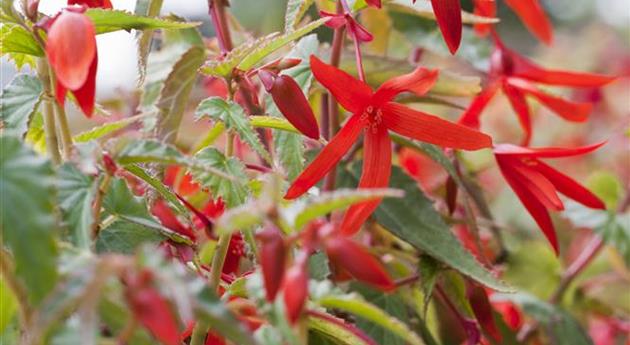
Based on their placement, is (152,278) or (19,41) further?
(19,41)

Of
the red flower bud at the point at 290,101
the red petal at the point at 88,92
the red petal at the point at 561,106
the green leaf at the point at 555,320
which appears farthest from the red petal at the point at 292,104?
the green leaf at the point at 555,320

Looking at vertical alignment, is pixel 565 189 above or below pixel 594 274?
above

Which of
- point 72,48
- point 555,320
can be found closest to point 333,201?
Answer: point 72,48

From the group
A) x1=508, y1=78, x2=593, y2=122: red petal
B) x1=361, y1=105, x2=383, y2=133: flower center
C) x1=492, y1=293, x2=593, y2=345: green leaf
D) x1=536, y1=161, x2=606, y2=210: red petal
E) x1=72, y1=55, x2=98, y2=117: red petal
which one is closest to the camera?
x1=72, y1=55, x2=98, y2=117: red petal

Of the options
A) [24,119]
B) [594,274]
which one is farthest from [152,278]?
[594,274]

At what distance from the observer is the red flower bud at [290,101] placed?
51 cm

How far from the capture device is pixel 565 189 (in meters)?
0.66

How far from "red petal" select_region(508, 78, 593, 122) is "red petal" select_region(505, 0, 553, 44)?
87 mm

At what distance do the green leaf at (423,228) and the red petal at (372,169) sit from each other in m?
0.14

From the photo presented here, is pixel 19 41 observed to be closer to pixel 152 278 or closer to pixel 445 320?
pixel 152 278

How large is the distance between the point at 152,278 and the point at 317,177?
0.67ft

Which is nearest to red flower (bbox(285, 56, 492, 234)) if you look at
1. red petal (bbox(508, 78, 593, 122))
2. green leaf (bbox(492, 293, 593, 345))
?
red petal (bbox(508, 78, 593, 122))

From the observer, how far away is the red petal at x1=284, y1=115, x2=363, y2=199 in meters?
0.51

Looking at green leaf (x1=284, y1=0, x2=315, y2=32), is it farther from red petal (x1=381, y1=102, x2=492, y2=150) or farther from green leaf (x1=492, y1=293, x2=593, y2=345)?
green leaf (x1=492, y1=293, x2=593, y2=345)
